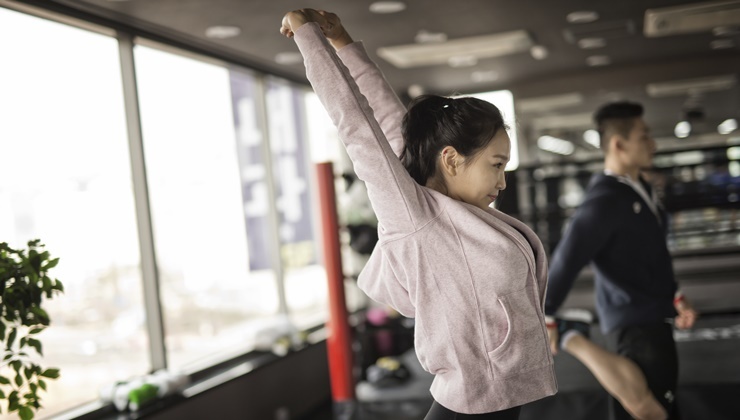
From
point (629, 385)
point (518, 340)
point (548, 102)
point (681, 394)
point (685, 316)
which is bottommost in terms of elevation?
point (681, 394)

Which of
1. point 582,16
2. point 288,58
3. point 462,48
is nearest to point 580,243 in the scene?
point 582,16

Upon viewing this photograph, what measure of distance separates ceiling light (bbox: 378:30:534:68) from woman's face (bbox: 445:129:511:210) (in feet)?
12.6

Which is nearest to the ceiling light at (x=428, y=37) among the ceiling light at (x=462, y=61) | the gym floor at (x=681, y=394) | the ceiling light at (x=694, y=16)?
the ceiling light at (x=462, y=61)

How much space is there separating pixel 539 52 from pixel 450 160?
16.1 ft

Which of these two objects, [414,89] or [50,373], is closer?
[50,373]

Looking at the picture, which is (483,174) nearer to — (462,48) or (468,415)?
(468,415)

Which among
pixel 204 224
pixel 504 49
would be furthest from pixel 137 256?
pixel 504 49

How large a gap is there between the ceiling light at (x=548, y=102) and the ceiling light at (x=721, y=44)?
1336mm

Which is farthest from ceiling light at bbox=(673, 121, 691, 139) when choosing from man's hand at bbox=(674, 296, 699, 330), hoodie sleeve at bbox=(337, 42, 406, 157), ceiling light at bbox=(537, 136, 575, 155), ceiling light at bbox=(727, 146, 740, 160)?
hoodie sleeve at bbox=(337, 42, 406, 157)

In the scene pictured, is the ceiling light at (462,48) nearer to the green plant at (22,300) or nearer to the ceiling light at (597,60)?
the ceiling light at (597,60)

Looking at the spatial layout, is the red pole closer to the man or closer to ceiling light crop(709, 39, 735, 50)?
the man

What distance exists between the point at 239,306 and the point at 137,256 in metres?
1.37

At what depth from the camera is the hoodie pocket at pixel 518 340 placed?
4.47 ft

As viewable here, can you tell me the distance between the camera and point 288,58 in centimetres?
546
